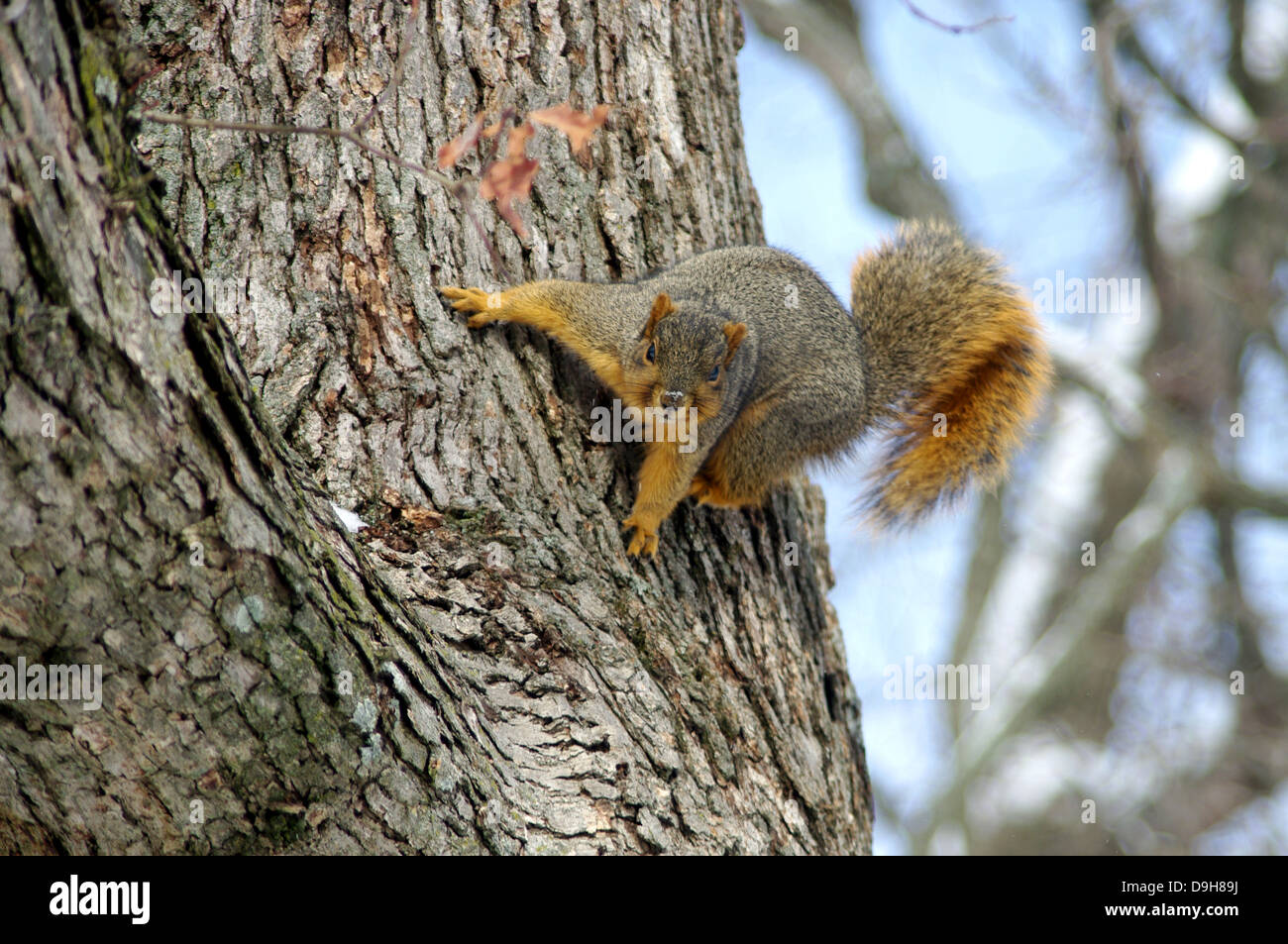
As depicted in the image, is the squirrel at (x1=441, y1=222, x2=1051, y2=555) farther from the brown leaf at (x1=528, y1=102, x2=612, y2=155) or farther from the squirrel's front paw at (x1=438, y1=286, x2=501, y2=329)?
the brown leaf at (x1=528, y1=102, x2=612, y2=155)

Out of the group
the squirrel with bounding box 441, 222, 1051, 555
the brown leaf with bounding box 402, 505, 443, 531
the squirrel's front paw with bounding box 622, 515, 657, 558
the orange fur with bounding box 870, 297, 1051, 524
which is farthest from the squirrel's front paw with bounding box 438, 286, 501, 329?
the orange fur with bounding box 870, 297, 1051, 524

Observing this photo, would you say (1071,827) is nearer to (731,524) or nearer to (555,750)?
(731,524)

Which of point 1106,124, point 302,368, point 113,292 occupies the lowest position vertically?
point 113,292

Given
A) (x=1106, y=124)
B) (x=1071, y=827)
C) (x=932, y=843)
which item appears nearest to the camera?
(x=1106, y=124)

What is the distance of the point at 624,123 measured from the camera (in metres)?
2.55

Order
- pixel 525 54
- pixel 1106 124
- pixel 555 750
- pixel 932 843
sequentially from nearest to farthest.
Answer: pixel 555 750, pixel 525 54, pixel 1106 124, pixel 932 843

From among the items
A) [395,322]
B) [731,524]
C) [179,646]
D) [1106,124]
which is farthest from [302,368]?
[1106,124]

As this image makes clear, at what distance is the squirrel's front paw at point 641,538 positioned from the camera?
7.62 ft

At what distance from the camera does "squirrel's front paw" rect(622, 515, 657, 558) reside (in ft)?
7.62

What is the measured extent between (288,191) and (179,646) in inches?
45.6

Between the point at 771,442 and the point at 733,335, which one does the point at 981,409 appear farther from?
the point at 733,335

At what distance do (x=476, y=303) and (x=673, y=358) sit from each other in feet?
1.95

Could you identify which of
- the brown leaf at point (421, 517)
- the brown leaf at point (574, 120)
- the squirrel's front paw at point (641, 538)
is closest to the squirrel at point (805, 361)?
the squirrel's front paw at point (641, 538)

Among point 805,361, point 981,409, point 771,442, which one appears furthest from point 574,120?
point 981,409
